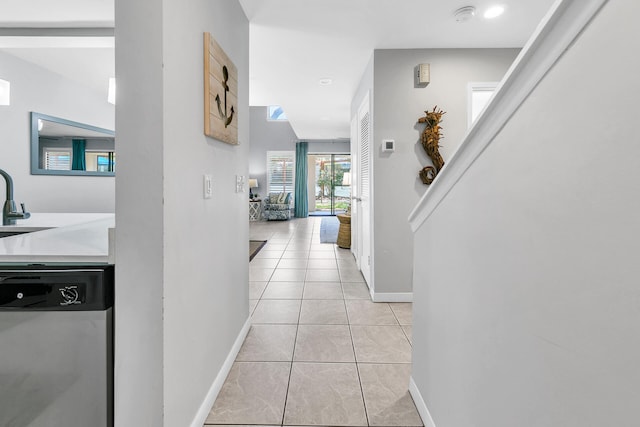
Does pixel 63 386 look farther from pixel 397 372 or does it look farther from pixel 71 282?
pixel 397 372

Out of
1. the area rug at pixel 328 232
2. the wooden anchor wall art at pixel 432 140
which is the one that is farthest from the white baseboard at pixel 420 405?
the area rug at pixel 328 232

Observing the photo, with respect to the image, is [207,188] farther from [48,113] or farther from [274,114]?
[274,114]

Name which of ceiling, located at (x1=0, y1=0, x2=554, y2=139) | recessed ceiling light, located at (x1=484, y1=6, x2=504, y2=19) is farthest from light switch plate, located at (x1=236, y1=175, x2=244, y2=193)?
recessed ceiling light, located at (x1=484, y1=6, x2=504, y2=19)

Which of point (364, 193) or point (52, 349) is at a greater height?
point (364, 193)

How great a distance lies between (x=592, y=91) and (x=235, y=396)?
1.93m

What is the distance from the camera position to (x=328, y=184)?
1160 centimetres

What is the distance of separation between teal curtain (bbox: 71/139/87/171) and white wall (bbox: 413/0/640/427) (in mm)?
4230

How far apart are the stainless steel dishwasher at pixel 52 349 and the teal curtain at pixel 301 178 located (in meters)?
9.59

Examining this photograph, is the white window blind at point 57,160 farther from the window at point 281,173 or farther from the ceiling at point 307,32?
the window at point 281,173

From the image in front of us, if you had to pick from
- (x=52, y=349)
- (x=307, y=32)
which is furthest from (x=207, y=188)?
(x=307, y=32)

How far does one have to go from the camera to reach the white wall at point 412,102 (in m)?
3.16

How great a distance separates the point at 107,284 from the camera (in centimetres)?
116

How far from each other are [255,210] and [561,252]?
31.6 ft

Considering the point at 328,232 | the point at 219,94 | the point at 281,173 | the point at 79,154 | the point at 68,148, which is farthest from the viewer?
the point at 281,173
